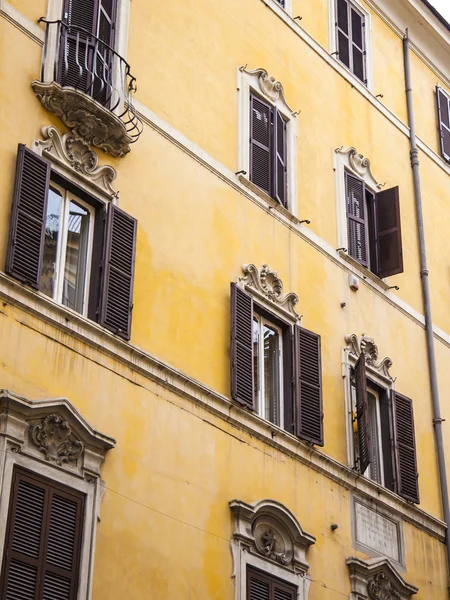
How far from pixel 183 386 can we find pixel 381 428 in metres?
4.87

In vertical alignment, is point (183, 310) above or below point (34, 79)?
below

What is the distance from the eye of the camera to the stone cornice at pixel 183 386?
13.4 metres

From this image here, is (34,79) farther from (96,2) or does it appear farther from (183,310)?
(183,310)

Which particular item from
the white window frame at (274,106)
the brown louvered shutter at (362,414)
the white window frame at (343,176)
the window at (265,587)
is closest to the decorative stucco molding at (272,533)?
the window at (265,587)

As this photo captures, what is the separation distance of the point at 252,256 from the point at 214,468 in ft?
11.5

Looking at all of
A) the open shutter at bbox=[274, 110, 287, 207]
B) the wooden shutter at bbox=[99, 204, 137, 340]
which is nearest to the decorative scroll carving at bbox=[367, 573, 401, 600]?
the wooden shutter at bbox=[99, 204, 137, 340]

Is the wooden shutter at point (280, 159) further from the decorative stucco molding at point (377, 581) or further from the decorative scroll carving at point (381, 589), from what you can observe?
the decorative scroll carving at point (381, 589)

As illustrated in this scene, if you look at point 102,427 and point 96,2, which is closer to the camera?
point 102,427

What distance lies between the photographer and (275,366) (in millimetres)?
16969

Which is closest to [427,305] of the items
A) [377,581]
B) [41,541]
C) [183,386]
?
[377,581]

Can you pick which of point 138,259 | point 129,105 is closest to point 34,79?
point 129,105

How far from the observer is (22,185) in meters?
13.9

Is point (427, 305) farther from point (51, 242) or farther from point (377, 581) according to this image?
point (51, 242)

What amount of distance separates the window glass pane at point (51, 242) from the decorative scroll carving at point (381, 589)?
624 centimetres
